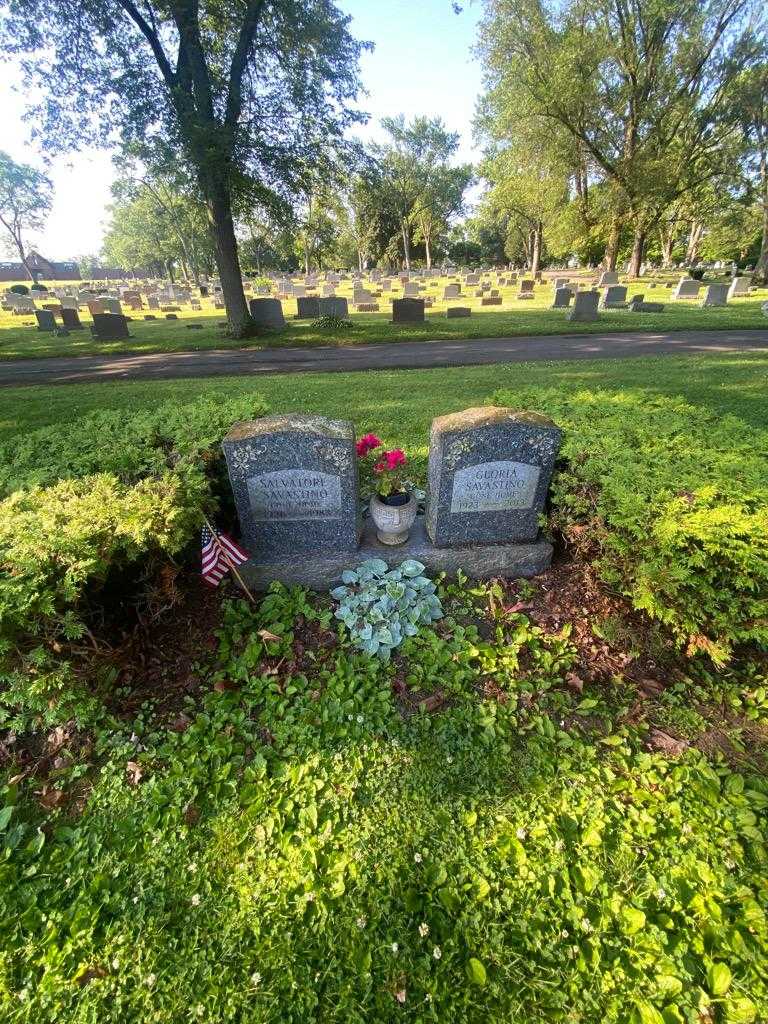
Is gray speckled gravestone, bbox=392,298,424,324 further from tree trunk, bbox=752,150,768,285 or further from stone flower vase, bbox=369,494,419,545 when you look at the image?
tree trunk, bbox=752,150,768,285

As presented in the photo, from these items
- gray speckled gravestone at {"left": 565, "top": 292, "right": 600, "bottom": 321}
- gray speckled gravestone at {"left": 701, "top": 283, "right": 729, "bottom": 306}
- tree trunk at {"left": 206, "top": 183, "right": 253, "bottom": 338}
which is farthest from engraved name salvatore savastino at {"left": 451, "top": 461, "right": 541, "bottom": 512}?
gray speckled gravestone at {"left": 701, "top": 283, "right": 729, "bottom": 306}

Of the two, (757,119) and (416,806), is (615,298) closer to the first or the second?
(757,119)

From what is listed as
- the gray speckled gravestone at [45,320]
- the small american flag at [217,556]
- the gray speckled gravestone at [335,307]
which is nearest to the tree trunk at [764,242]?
the gray speckled gravestone at [335,307]

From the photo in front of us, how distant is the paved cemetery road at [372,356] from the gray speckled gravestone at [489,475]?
7.76m

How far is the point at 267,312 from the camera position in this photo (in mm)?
17297

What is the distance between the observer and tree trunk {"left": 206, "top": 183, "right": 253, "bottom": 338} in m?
14.5

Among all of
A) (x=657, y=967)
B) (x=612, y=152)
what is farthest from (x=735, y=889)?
(x=612, y=152)

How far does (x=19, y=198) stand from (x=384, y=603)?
222 ft

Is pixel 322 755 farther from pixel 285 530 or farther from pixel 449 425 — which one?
pixel 449 425

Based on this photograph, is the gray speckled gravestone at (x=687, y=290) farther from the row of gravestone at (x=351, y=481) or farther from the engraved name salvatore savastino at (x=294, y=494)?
the engraved name salvatore savastino at (x=294, y=494)

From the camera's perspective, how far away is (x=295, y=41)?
43.1 feet

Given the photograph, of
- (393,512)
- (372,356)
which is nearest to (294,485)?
(393,512)

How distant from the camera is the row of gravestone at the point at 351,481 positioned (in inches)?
140

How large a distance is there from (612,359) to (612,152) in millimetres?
25271
